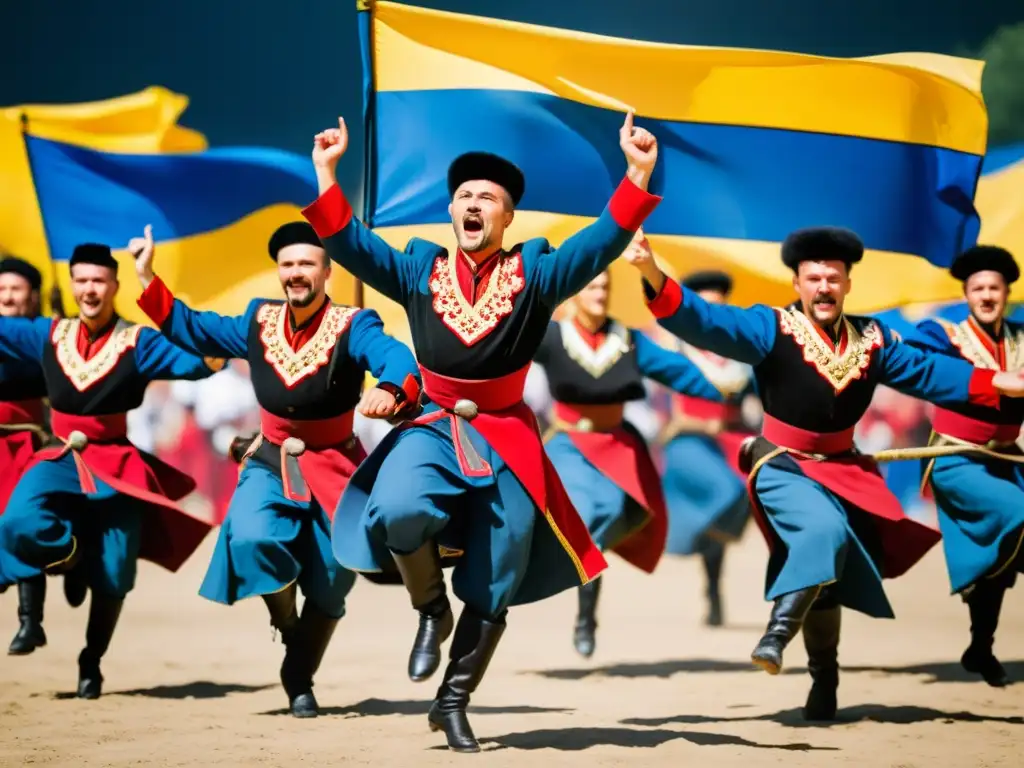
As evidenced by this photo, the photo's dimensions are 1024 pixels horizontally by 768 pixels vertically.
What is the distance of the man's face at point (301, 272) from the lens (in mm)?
5457

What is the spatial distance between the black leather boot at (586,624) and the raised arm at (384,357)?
2.33 metres

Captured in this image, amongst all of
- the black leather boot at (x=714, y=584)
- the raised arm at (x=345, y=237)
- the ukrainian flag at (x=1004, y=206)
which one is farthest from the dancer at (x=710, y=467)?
the raised arm at (x=345, y=237)

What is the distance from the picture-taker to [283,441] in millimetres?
5480

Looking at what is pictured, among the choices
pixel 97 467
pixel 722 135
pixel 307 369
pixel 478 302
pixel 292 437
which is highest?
pixel 722 135

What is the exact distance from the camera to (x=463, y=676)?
4664mm

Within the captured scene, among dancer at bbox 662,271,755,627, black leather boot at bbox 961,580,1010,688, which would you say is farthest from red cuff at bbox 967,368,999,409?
dancer at bbox 662,271,755,627

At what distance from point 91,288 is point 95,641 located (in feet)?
4.22

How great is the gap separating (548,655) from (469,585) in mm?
2933

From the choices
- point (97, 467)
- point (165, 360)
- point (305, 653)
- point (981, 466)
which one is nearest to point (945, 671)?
point (981, 466)

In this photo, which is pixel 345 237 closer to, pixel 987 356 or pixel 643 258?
pixel 643 258

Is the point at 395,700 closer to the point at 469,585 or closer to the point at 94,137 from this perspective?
the point at 469,585

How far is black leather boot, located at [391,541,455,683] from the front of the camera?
14.7 feet

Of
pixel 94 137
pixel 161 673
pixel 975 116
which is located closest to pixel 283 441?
pixel 161 673

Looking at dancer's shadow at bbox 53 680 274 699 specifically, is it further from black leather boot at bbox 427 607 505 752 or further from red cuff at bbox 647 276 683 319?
red cuff at bbox 647 276 683 319
